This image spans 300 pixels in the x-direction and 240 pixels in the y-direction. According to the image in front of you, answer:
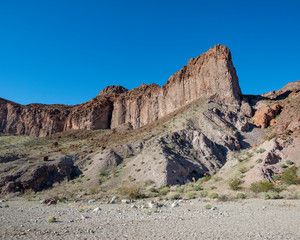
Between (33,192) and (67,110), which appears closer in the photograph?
(33,192)

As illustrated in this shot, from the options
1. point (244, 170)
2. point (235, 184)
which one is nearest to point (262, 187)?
point (235, 184)

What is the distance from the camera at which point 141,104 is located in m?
63.6

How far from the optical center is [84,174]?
2733cm

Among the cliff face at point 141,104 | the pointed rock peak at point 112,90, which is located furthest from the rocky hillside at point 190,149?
the pointed rock peak at point 112,90

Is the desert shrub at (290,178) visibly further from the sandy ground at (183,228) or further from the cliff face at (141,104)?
the cliff face at (141,104)

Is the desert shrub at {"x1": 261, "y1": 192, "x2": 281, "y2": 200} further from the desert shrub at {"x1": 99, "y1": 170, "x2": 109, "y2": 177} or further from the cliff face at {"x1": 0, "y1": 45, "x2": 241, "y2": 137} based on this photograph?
the cliff face at {"x1": 0, "y1": 45, "x2": 241, "y2": 137}

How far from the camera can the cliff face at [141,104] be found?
43.6 meters

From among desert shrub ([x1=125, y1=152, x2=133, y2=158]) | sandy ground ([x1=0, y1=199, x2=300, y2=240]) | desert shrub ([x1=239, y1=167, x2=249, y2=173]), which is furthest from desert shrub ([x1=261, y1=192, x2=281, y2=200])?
desert shrub ([x1=125, y1=152, x2=133, y2=158])

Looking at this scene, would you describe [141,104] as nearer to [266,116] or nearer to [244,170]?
[266,116]

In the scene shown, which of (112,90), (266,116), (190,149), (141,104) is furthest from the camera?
(112,90)

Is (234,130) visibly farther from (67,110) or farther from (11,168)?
(67,110)

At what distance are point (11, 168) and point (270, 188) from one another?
3007cm

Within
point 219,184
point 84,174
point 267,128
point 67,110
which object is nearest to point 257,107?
point 267,128

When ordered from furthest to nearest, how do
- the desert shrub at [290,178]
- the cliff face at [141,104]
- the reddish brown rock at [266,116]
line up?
the cliff face at [141,104] → the reddish brown rock at [266,116] → the desert shrub at [290,178]
